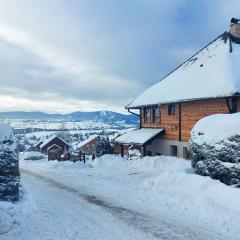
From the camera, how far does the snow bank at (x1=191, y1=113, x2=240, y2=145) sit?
1352 cm

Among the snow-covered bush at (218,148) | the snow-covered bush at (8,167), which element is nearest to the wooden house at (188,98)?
the snow-covered bush at (218,148)

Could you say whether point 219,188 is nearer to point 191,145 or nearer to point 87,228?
point 191,145

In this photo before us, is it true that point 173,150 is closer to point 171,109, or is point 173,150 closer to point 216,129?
point 171,109

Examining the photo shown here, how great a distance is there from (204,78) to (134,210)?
1348 centimetres

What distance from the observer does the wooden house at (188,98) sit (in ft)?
70.1

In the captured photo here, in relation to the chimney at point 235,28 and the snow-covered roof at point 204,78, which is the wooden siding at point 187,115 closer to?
the snow-covered roof at point 204,78

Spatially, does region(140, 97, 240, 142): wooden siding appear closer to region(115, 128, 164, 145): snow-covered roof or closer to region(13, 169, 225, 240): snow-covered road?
region(115, 128, 164, 145): snow-covered roof

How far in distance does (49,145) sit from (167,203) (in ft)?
207

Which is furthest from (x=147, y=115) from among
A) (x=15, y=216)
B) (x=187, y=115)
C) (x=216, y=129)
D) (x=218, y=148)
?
(x=15, y=216)

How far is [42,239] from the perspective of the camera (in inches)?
356

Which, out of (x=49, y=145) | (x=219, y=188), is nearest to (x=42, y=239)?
(x=219, y=188)

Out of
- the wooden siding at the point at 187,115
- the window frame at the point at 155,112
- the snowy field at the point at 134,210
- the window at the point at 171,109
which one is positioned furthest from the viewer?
the window frame at the point at 155,112

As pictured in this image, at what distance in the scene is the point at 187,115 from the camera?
80.6 ft

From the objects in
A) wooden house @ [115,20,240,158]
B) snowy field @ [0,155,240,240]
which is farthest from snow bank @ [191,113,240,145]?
wooden house @ [115,20,240,158]
